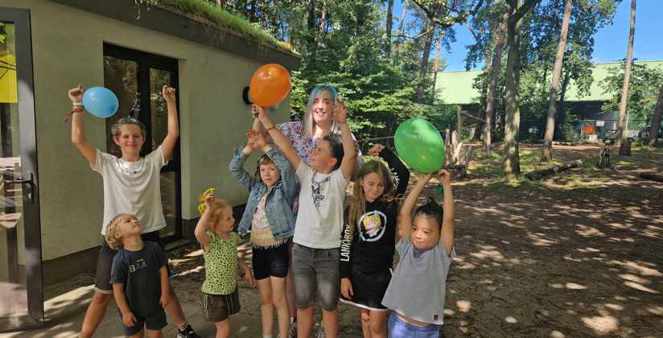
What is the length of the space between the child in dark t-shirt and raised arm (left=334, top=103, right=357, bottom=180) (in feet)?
4.29

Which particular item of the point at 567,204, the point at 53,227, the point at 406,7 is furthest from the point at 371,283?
the point at 406,7

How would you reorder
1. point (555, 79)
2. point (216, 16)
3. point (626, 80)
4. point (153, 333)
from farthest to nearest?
point (626, 80) → point (555, 79) → point (216, 16) → point (153, 333)

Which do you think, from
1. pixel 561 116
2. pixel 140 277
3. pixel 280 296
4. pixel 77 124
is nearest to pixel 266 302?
pixel 280 296

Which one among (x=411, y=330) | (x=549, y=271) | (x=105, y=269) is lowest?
(x=549, y=271)

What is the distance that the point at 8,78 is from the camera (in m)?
3.24

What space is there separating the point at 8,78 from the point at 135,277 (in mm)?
2118

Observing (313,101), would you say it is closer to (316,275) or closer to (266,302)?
(316,275)

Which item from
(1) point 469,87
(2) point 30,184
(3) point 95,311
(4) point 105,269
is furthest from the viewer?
(1) point 469,87

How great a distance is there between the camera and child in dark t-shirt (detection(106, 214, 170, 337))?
7.91 ft

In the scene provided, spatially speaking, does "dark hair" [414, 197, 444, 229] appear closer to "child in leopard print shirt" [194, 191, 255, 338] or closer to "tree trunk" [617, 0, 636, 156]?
"child in leopard print shirt" [194, 191, 255, 338]

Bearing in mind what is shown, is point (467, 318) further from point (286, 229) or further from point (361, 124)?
point (361, 124)

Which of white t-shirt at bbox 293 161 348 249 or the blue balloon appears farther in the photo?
the blue balloon

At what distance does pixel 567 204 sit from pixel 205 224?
345 inches

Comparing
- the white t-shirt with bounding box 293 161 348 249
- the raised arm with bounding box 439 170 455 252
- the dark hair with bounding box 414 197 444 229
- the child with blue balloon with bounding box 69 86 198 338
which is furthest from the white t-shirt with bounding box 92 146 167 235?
the raised arm with bounding box 439 170 455 252
